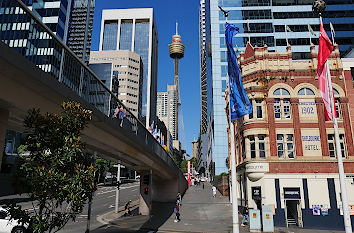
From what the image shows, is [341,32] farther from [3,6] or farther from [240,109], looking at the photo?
[3,6]

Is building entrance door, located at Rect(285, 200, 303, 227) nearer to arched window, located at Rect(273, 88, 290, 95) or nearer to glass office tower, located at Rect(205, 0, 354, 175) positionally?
arched window, located at Rect(273, 88, 290, 95)

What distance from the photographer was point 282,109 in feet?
91.6

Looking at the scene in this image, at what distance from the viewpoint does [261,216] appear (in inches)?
944

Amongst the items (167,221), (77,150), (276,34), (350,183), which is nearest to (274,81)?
(350,183)

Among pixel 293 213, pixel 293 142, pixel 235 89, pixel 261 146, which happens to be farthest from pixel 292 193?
pixel 235 89

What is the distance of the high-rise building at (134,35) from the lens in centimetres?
17238

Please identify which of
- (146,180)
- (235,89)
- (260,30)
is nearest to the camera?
(235,89)

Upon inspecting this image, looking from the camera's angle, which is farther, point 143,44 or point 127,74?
point 143,44

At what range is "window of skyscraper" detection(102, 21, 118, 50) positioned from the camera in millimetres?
172375

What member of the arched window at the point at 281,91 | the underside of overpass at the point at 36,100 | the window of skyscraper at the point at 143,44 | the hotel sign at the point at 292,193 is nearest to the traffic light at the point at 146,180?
the underside of overpass at the point at 36,100

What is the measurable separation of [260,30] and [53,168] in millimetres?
77648

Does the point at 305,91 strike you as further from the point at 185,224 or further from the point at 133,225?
the point at 133,225

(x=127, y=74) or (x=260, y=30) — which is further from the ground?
(x=127, y=74)

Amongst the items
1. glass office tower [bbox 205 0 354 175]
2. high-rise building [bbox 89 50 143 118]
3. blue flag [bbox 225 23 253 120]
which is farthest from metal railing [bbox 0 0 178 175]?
high-rise building [bbox 89 50 143 118]
